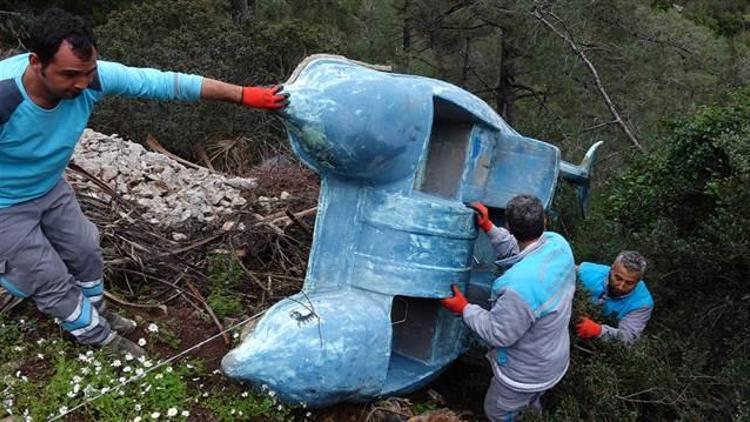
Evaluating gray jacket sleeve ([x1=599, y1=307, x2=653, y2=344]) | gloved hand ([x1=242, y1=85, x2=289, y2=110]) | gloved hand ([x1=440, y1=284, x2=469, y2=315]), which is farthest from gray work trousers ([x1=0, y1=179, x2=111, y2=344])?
gray jacket sleeve ([x1=599, y1=307, x2=653, y2=344])

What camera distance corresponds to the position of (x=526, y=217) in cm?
328

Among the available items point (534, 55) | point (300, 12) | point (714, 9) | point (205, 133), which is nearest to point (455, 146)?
point (205, 133)

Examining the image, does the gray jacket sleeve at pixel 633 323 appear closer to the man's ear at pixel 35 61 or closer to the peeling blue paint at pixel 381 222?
the peeling blue paint at pixel 381 222

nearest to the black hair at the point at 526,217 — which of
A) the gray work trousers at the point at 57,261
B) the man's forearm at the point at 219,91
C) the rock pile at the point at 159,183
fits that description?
the man's forearm at the point at 219,91

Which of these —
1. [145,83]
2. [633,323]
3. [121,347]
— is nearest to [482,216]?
[633,323]

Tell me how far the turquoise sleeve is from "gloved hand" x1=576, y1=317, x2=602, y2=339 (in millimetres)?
2271

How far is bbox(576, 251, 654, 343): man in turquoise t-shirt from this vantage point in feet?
12.7

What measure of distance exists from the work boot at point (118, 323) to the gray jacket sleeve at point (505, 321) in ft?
6.19

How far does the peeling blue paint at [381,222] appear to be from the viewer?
3.21m

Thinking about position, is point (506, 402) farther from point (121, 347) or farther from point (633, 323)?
point (121, 347)

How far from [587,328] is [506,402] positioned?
634 millimetres

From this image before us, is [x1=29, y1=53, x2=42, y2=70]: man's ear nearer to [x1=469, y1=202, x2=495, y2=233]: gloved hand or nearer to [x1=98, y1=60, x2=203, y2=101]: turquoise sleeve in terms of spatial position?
[x1=98, y1=60, x2=203, y2=101]: turquoise sleeve

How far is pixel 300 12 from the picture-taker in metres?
13.5

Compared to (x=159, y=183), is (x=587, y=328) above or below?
above
